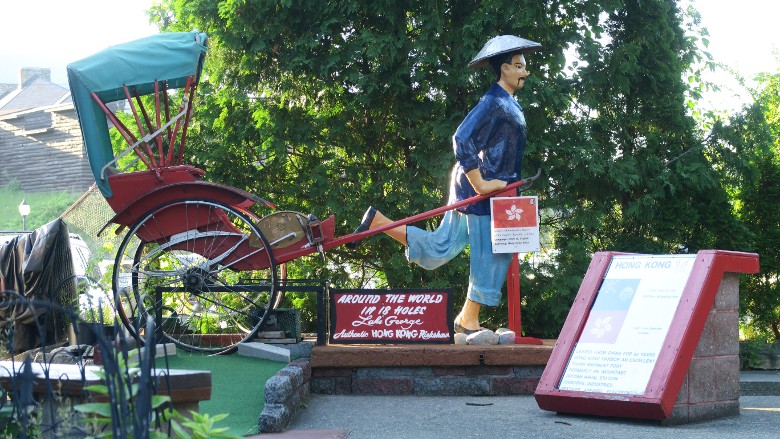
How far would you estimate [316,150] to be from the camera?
13.1m

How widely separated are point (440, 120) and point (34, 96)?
46.6 meters

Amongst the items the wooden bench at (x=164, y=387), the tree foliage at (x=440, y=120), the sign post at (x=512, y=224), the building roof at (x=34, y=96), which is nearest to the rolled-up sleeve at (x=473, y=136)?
the sign post at (x=512, y=224)

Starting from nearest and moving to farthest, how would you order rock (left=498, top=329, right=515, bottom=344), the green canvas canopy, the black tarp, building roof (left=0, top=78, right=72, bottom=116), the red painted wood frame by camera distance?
1. the red painted wood frame
2. the green canvas canopy
3. rock (left=498, top=329, right=515, bottom=344)
4. the black tarp
5. building roof (left=0, top=78, right=72, bottom=116)

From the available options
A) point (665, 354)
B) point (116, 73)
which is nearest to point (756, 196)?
point (665, 354)

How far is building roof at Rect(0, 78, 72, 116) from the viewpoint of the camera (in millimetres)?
53406

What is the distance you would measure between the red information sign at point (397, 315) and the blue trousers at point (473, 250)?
0.42 m

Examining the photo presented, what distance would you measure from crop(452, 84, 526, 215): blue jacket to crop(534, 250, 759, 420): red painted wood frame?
69.6 inches

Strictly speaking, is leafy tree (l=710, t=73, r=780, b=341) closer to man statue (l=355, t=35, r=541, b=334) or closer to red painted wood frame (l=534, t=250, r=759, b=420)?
man statue (l=355, t=35, r=541, b=334)

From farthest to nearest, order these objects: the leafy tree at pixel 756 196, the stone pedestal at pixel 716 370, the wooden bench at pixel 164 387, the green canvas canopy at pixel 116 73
A: the leafy tree at pixel 756 196, the green canvas canopy at pixel 116 73, the stone pedestal at pixel 716 370, the wooden bench at pixel 164 387

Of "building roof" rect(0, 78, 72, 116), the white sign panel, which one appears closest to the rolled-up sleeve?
the white sign panel

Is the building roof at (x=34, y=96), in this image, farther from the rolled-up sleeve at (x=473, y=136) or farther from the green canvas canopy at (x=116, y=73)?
the rolled-up sleeve at (x=473, y=136)

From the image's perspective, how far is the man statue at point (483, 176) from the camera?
29.9 ft

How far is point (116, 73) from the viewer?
888cm

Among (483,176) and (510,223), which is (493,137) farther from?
(510,223)
